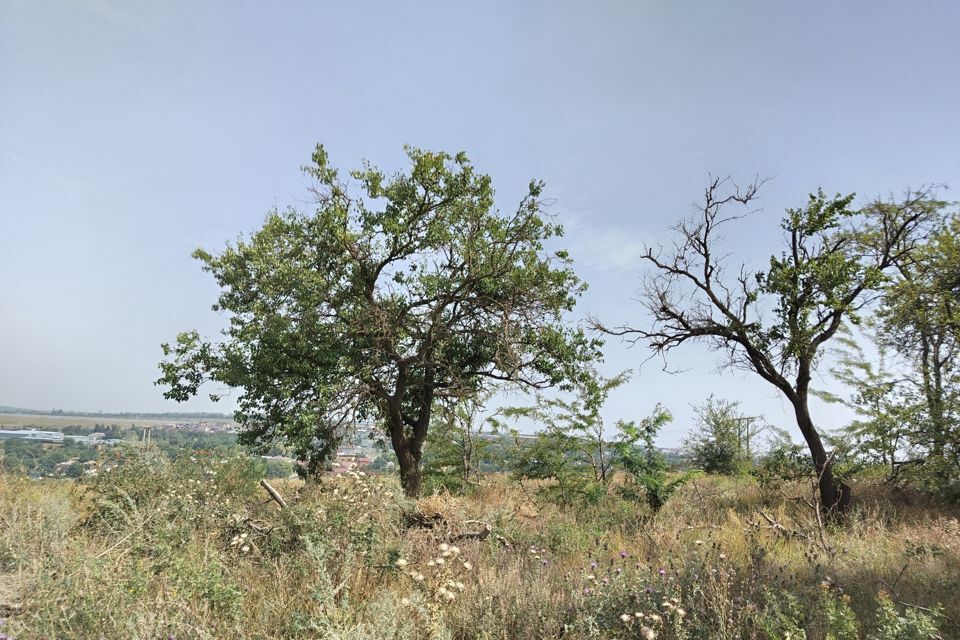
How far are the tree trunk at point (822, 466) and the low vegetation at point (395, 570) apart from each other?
2602 mm

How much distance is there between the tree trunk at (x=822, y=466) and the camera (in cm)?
1126

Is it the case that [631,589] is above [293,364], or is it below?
below

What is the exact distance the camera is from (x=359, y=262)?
11.3m

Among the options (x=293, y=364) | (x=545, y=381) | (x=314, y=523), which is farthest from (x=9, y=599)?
(x=545, y=381)

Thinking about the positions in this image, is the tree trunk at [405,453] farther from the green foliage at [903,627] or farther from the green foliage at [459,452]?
the green foliage at [903,627]

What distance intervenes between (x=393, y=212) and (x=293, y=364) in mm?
3967

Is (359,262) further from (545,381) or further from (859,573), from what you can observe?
(859,573)

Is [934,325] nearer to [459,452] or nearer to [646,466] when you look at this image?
[646,466]

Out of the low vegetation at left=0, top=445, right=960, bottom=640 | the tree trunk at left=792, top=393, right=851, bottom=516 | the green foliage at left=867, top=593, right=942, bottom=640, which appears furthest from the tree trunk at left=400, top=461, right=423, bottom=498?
the green foliage at left=867, top=593, right=942, bottom=640

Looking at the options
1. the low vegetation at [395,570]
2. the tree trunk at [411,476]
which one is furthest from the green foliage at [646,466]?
the tree trunk at [411,476]

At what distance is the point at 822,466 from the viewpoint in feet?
37.2

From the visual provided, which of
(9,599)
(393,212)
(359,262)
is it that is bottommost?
(9,599)

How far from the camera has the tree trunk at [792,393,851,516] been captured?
1126cm

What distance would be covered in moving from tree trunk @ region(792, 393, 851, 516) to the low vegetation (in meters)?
2.60
